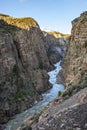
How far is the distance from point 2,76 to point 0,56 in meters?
3.96

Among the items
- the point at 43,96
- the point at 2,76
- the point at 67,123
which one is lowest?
the point at 43,96

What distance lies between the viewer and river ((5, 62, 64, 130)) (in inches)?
1652

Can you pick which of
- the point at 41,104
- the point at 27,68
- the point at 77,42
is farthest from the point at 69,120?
the point at 27,68

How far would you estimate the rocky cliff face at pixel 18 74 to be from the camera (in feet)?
168

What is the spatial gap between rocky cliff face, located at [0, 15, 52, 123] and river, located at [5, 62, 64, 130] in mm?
1307

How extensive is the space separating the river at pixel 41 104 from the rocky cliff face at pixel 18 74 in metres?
1.31

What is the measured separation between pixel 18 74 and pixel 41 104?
23.5 feet

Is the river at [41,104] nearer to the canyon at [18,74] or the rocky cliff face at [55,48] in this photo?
the canyon at [18,74]

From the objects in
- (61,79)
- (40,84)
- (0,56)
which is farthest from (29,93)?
(61,79)

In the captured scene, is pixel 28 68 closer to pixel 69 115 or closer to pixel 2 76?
pixel 2 76

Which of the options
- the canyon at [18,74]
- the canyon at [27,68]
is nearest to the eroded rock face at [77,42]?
the canyon at [27,68]

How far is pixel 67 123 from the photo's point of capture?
14422mm

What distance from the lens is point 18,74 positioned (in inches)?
2280

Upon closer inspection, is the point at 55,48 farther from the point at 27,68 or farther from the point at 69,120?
the point at 69,120
